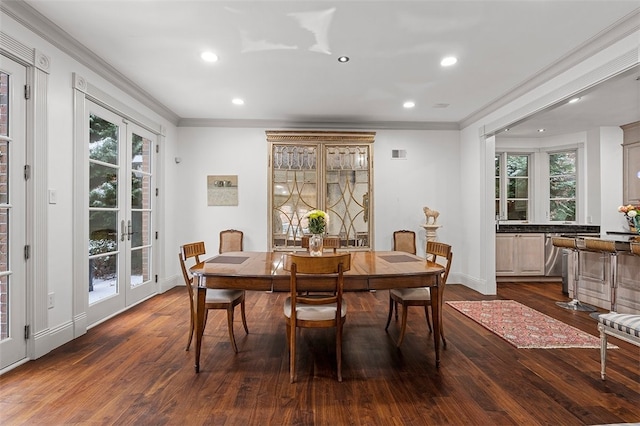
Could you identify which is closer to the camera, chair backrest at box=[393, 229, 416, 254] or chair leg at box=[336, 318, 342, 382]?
chair leg at box=[336, 318, 342, 382]

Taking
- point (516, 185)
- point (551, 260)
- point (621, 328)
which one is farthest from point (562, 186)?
point (621, 328)

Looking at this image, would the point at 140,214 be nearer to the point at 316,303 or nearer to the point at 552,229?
the point at 316,303

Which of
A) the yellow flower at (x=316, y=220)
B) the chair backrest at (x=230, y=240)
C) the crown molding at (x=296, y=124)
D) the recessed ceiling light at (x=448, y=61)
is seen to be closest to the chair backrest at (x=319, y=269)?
the yellow flower at (x=316, y=220)

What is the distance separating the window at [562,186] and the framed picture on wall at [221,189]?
19.8ft

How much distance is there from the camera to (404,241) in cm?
509

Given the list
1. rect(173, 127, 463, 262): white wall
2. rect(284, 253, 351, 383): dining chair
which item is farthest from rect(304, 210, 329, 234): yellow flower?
rect(173, 127, 463, 262): white wall

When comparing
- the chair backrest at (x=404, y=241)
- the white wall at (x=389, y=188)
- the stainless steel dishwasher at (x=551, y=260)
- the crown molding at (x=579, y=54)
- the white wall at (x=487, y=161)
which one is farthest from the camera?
the stainless steel dishwasher at (x=551, y=260)

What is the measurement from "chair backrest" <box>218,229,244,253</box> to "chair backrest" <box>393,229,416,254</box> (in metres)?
2.49

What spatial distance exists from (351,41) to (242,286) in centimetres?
226

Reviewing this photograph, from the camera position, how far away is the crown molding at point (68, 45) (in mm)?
2295

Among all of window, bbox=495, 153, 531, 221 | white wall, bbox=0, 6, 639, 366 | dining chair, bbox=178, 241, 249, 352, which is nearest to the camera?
dining chair, bbox=178, 241, 249, 352

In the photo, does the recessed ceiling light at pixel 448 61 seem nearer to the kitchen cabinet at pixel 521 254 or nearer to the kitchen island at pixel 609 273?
the kitchen island at pixel 609 273

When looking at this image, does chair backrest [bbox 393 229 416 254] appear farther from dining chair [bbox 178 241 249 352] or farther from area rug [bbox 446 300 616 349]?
dining chair [bbox 178 241 249 352]

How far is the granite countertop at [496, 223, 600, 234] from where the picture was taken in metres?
5.28
